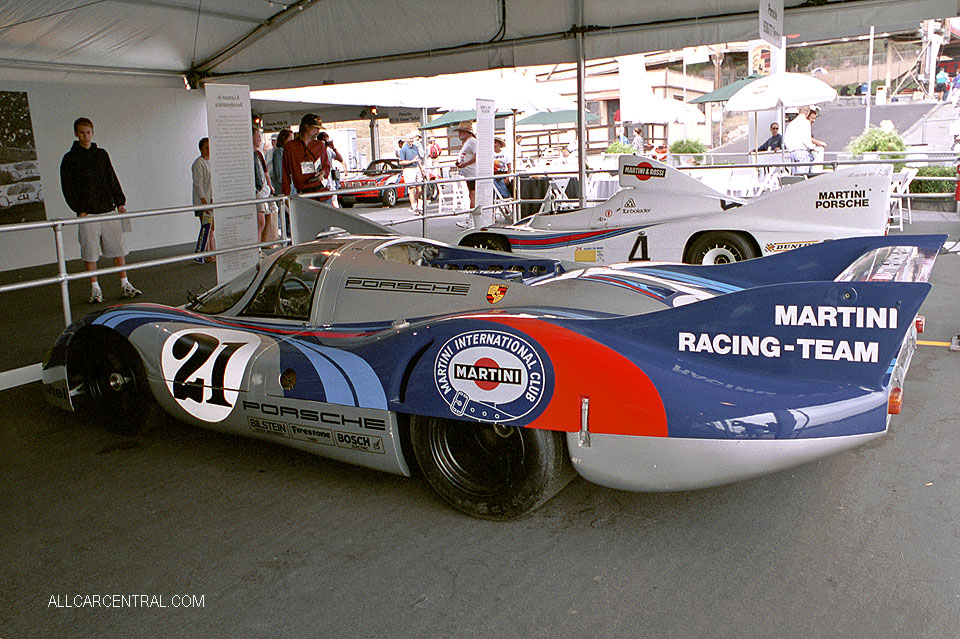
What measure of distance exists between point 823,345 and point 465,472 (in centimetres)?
150

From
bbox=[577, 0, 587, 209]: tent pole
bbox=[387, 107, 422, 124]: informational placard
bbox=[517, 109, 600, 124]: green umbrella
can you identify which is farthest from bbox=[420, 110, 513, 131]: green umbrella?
bbox=[577, 0, 587, 209]: tent pole

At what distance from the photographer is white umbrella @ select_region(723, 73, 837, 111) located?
47.1 feet

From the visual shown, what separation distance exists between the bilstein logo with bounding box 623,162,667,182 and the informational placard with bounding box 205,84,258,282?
147 inches

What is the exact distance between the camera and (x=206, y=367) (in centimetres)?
386

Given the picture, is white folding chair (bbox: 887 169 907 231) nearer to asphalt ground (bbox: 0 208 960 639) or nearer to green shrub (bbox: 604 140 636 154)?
green shrub (bbox: 604 140 636 154)

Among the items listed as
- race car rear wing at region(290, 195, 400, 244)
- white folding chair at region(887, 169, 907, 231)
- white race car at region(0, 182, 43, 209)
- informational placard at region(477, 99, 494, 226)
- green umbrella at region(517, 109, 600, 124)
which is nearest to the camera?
race car rear wing at region(290, 195, 400, 244)

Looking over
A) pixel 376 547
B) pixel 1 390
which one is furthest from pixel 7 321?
pixel 376 547

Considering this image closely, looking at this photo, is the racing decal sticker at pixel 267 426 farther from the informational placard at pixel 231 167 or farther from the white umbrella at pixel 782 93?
the white umbrella at pixel 782 93

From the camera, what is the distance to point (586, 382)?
2.86 meters

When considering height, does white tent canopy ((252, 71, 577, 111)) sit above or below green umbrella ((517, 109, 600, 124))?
above

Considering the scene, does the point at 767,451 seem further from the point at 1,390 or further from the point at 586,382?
the point at 1,390

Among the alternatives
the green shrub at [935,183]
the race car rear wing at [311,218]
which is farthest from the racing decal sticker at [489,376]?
the green shrub at [935,183]

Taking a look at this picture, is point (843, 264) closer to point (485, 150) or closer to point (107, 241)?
point (107, 241)

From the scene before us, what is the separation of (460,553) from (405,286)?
4.69ft
